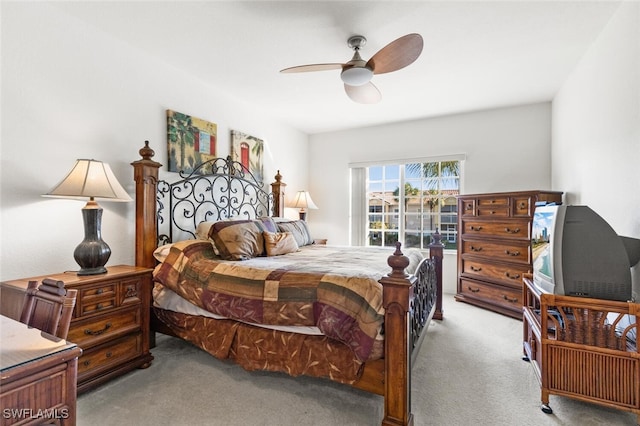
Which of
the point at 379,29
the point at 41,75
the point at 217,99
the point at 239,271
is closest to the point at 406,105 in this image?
the point at 379,29

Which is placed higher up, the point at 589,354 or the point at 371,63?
the point at 371,63

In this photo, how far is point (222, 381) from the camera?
7.01ft

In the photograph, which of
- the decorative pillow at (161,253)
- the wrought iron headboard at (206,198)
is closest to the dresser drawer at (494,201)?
the wrought iron headboard at (206,198)

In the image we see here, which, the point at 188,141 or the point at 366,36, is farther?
the point at 188,141

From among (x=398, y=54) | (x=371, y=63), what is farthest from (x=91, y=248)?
(x=398, y=54)

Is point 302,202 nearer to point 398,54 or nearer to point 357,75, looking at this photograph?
point 357,75

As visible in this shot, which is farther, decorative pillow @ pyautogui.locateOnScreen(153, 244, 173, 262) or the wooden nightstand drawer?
decorative pillow @ pyautogui.locateOnScreen(153, 244, 173, 262)

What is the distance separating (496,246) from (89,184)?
13.1 feet

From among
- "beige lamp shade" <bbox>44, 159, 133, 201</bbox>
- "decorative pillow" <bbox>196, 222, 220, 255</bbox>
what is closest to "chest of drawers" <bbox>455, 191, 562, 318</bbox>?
"decorative pillow" <bbox>196, 222, 220, 255</bbox>

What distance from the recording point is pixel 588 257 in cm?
180

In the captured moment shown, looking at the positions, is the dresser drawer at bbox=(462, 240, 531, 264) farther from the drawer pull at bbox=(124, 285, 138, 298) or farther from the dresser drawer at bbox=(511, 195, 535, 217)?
the drawer pull at bbox=(124, 285, 138, 298)

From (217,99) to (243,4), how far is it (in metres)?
1.59

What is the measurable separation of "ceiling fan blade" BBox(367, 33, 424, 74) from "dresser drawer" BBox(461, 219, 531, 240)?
233cm

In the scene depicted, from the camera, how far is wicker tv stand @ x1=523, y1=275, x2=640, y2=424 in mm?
1668
